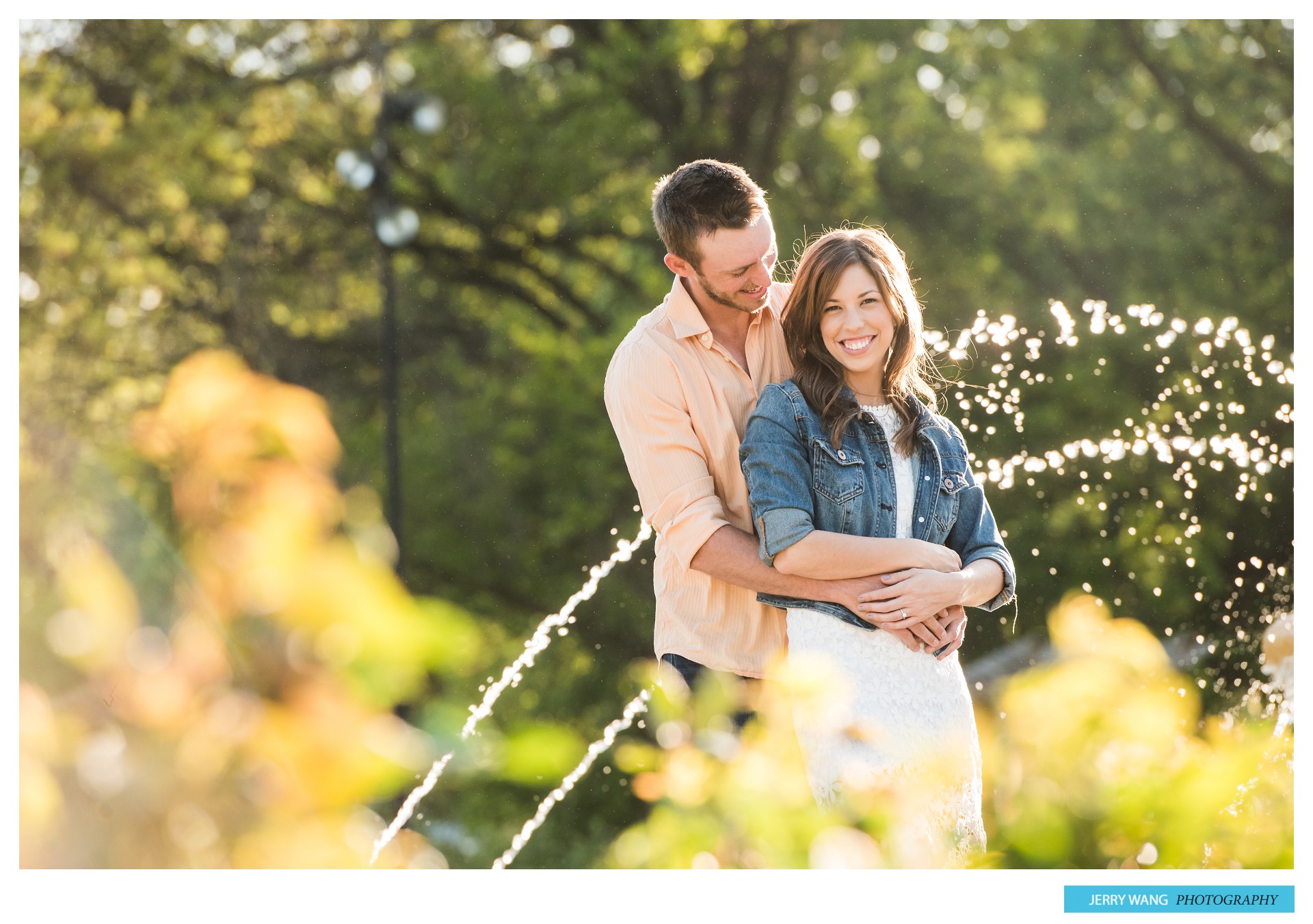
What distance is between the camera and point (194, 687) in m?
0.67

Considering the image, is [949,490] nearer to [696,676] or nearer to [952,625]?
[952,625]

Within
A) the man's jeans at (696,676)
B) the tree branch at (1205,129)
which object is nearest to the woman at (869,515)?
the man's jeans at (696,676)

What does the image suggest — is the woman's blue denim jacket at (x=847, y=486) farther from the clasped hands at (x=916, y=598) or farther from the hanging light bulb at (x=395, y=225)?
the hanging light bulb at (x=395, y=225)

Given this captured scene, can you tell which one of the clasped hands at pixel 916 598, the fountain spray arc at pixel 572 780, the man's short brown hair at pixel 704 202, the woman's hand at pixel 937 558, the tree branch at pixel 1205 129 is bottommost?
the fountain spray arc at pixel 572 780

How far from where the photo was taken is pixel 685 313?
198 centimetres

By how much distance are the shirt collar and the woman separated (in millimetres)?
151

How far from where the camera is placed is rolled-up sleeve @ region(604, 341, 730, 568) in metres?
1.86

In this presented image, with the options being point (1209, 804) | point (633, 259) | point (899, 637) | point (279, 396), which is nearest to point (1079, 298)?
point (633, 259)

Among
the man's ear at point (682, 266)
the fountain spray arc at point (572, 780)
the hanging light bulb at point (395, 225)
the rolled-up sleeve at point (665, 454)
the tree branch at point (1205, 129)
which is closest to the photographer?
the rolled-up sleeve at point (665, 454)

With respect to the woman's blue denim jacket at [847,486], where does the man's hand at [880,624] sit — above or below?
below

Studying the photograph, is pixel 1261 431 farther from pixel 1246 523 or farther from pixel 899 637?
pixel 899 637

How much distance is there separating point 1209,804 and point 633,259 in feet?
16.6

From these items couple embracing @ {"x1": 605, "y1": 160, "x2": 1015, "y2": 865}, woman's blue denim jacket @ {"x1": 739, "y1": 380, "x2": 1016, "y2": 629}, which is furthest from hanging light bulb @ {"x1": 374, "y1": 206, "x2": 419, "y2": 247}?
woman's blue denim jacket @ {"x1": 739, "y1": 380, "x2": 1016, "y2": 629}

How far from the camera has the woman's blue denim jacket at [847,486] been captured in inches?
68.6
